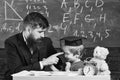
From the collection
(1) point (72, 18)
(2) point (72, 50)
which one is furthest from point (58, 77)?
(1) point (72, 18)

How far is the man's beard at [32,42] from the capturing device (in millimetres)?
2719

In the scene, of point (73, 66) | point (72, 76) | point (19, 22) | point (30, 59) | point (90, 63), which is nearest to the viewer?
point (72, 76)

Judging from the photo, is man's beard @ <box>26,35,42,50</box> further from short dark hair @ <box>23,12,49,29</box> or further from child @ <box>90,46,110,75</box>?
child @ <box>90,46,110,75</box>

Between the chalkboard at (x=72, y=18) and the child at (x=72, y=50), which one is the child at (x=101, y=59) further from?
the chalkboard at (x=72, y=18)

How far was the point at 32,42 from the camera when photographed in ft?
9.07

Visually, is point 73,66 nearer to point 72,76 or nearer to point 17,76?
point 72,76

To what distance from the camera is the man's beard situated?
8.92ft

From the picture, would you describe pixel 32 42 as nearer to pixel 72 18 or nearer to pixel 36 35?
pixel 36 35

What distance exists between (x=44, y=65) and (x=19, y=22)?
3.70 feet

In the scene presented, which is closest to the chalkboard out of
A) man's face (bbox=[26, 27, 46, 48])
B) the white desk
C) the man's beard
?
the man's beard

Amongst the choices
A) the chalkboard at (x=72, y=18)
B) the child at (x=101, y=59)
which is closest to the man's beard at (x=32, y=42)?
the child at (x=101, y=59)

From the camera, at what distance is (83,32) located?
12.0ft

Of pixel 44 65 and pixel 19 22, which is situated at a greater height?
pixel 19 22

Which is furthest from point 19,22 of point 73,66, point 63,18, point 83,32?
point 73,66
